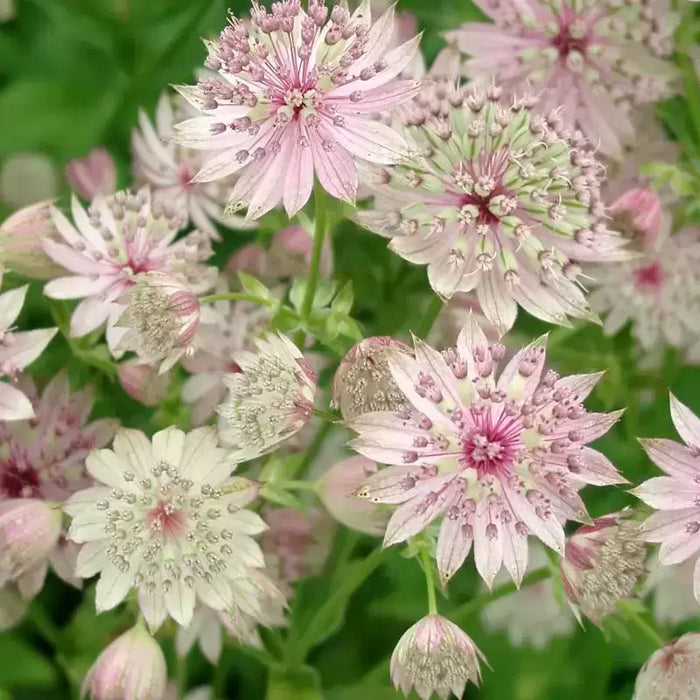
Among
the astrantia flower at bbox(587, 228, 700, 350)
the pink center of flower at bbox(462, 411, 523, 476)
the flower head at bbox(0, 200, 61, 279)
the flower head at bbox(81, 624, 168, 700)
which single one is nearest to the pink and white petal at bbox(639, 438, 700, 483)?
the pink center of flower at bbox(462, 411, 523, 476)

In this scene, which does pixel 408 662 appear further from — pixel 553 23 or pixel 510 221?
pixel 553 23

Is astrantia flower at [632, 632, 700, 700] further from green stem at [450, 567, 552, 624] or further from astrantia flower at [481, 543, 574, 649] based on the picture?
astrantia flower at [481, 543, 574, 649]

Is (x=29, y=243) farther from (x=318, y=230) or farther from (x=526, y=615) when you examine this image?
(x=526, y=615)

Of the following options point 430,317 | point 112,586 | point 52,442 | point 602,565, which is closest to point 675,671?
point 602,565

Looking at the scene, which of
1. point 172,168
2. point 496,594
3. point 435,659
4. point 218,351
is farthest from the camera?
point 172,168

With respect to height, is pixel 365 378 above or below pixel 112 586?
above

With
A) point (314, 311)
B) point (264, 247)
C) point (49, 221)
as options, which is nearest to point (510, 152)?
point (314, 311)

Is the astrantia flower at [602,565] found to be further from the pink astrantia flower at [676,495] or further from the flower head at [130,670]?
the flower head at [130,670]
